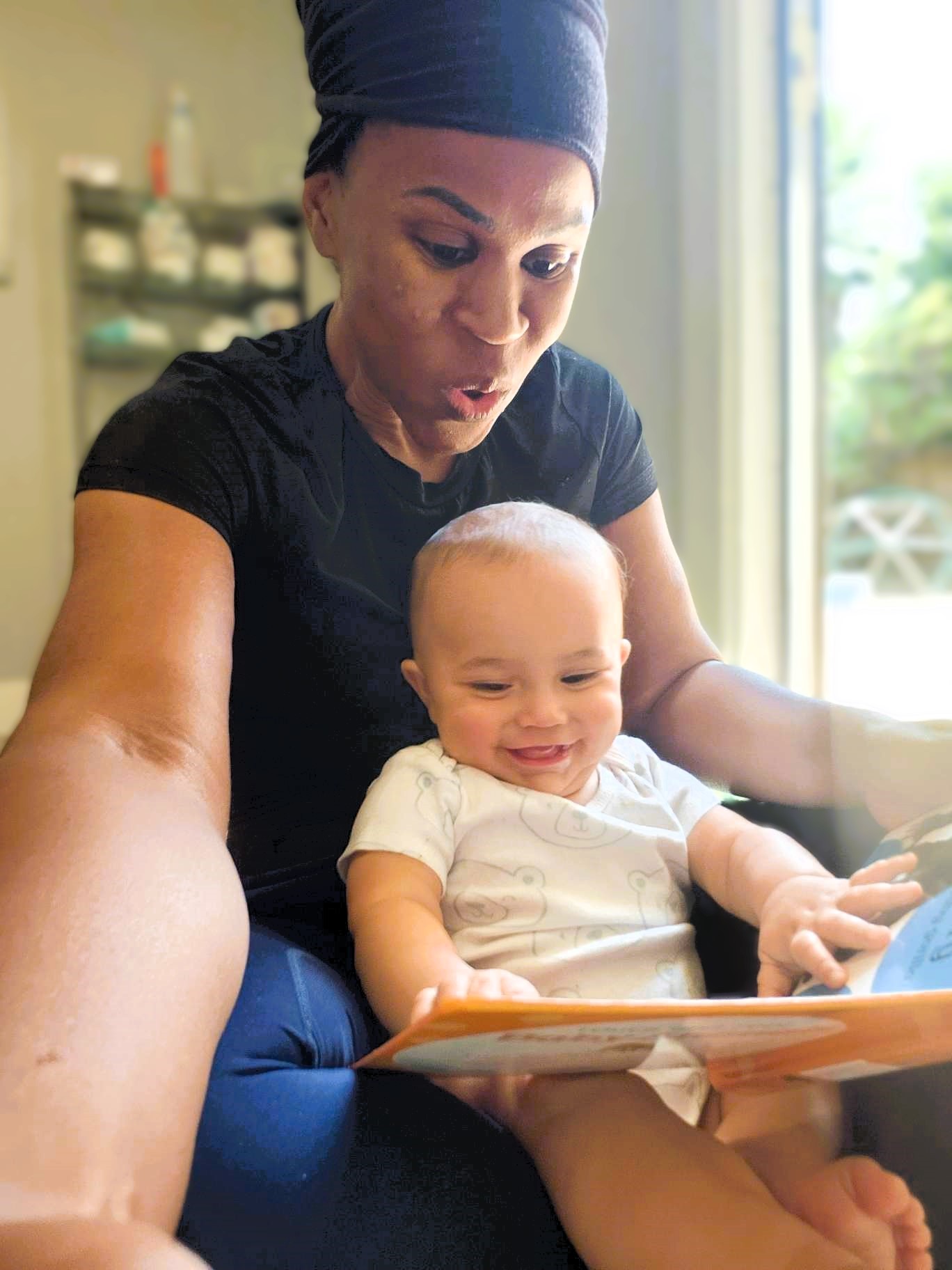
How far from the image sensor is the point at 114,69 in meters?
1.18

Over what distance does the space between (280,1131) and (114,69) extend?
1.14 meters

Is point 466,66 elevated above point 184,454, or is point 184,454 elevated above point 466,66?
point 466,66

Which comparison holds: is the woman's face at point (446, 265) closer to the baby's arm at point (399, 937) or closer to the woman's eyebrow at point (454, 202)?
the woman's eyebrow at point (454, 202)

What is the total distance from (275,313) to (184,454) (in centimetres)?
81

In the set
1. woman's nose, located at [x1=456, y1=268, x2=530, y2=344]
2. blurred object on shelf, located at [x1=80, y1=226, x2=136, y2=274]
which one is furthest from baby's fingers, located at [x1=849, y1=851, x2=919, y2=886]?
blurred object on shelf, located at [x1=80, y1=226, x2=136, y2=274]

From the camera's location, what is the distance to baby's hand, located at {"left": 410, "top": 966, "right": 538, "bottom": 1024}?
316mm

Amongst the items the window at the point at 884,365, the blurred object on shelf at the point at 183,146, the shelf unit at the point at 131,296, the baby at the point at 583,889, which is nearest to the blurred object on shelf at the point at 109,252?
the shelf unit at the point at 131,296

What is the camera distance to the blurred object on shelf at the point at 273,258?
0.89 meters

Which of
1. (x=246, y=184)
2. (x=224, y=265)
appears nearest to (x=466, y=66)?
(x=246, y=184)

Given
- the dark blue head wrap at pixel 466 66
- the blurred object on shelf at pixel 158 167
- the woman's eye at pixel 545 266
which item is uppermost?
the blurred object on shelf at pixel 158 167

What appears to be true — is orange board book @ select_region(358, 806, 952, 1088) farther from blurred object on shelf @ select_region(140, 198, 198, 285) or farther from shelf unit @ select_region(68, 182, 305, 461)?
blurred object on shelf @ select_region(140, 198, 198, 285)

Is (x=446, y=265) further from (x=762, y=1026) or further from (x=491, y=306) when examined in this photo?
(x=762, y=1026)

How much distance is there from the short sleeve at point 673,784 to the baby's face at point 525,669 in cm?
2

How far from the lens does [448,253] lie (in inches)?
14.9
